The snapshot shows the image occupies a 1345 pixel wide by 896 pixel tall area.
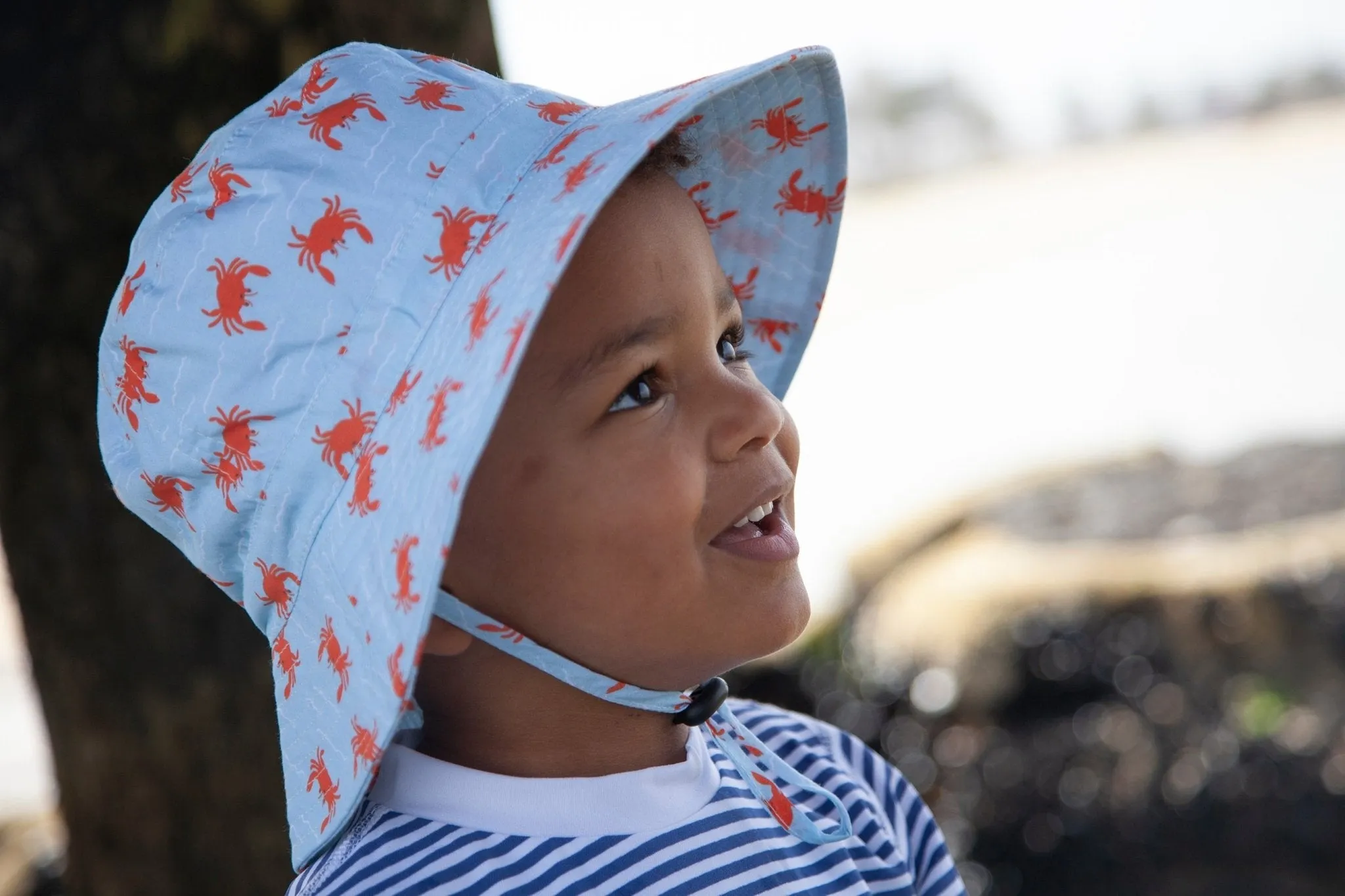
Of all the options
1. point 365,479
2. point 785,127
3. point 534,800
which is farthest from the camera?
point 785,127

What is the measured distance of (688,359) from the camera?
1.45 m

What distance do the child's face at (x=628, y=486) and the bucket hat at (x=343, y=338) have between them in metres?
0.09

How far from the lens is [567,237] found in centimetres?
125

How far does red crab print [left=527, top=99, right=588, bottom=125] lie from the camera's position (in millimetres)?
1476

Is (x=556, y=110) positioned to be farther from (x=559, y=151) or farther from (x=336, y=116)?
(x=336, y=116)

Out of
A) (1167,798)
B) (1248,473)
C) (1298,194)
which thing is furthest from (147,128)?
(1298,194)

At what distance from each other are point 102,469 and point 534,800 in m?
1.08

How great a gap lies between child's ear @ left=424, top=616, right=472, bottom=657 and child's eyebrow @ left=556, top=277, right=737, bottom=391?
0.89 feet

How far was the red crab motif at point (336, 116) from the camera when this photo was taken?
4.61 feet

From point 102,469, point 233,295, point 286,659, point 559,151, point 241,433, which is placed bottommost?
point 102,469

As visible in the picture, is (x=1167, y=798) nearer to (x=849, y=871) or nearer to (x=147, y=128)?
(x=849, y=871)

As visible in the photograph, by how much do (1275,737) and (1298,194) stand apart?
38.4 feet

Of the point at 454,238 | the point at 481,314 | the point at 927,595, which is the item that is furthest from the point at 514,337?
the point at 927,595

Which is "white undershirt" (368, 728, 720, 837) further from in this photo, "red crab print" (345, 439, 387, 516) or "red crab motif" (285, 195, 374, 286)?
"red crab motif" (285, 195, 374, 286)
